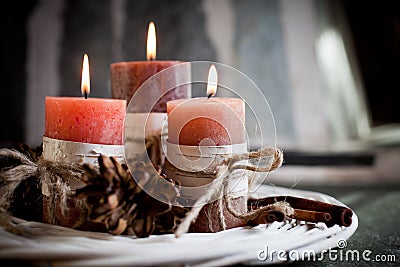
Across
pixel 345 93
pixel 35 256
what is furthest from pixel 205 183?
pixel 345 93

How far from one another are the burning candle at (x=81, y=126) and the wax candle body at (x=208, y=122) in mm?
71

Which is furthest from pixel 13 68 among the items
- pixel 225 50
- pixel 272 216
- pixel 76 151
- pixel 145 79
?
pixel 272 216

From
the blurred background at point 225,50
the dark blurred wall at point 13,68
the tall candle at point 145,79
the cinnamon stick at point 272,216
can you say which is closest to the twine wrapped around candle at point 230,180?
the cinnamon stick at point 272,216

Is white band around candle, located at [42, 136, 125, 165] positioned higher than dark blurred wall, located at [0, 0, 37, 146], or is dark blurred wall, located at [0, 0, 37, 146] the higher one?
dark blurred wall, located at [0, 0, 37, 146]

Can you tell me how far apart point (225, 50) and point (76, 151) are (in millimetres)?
810

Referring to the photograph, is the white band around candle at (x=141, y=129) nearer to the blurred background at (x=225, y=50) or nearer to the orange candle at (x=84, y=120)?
the orange candle at (x=84, y=120)

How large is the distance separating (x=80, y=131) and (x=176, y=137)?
0.34 feet

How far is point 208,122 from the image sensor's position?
502 millimetres

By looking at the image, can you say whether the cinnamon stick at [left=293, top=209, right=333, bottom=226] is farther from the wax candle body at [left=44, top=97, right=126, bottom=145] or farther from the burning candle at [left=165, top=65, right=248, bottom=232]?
the wax candle body at [left=44, top=97, right=126, bottom=145]

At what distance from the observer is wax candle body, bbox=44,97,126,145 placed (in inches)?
19.8

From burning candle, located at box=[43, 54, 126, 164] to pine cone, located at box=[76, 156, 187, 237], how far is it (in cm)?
4

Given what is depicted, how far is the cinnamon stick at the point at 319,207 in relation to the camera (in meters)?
0.52

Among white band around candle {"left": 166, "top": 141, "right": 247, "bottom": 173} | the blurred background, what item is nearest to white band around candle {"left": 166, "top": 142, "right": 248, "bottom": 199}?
white band around candle {"left": 166, "top": 141, "right": 247, "bottom": 173}

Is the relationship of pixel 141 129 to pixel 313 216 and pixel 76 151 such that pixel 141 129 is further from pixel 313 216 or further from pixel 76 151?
pixel 313 216
